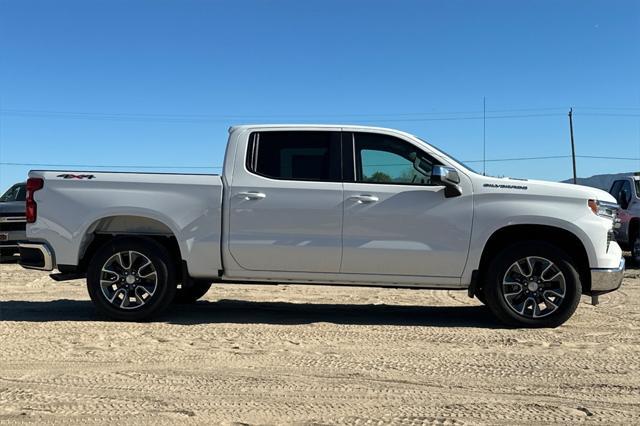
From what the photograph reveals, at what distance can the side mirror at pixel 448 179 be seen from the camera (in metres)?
5.76

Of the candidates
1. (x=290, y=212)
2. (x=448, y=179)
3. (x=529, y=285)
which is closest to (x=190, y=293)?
(x=290, y=212)

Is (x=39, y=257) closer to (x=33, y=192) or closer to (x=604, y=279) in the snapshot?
(x=33, y=192)

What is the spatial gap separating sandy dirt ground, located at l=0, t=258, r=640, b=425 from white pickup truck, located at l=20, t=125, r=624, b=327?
1.60 feet

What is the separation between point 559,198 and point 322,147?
2.53 metres

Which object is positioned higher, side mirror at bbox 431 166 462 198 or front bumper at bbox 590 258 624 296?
side mirror at bbox 431 166 462 198

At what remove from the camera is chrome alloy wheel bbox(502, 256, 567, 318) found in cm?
589

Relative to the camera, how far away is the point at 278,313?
22.7 feet

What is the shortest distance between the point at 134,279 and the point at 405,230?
2.98 m

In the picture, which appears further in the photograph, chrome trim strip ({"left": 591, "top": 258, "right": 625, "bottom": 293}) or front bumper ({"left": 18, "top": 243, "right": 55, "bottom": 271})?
front bumper ({"left": 18, "top": 243, "right": 55, "bottom": 271})

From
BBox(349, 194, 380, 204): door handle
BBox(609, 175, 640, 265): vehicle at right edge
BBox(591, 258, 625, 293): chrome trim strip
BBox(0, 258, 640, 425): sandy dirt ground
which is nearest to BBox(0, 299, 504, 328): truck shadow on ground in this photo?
BBox(0, 258, 640, 425): sandy dirt ground

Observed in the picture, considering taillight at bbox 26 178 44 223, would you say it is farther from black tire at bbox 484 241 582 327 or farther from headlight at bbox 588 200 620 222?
headlight at bbox 588 200 620 222

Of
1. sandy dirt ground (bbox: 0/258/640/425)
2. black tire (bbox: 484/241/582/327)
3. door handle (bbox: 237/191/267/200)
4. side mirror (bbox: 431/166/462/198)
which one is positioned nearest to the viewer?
sandy dirt ground (bbox: 0/258/640/425)

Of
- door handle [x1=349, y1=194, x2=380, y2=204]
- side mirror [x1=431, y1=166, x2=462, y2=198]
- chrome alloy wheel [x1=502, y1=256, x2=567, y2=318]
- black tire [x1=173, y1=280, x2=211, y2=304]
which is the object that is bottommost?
black tire [x1=173, y1=280, x2=211, y2=304]

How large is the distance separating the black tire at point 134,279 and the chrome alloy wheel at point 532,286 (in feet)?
11.8
